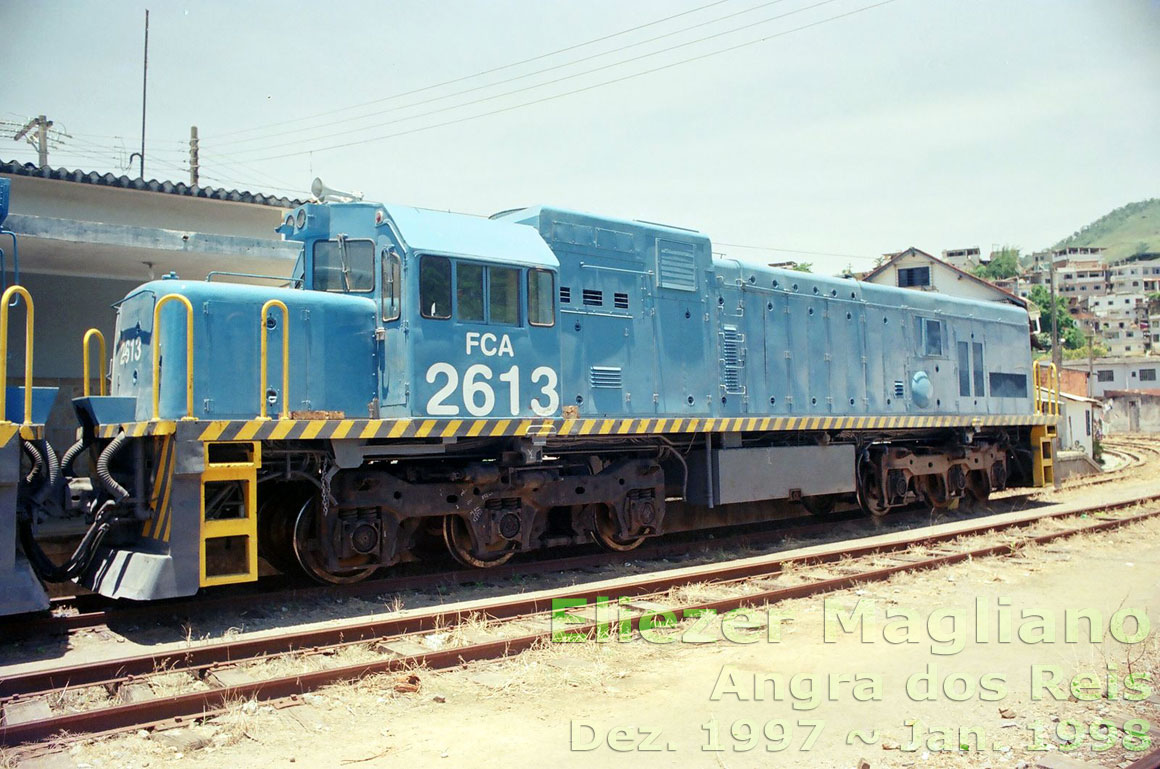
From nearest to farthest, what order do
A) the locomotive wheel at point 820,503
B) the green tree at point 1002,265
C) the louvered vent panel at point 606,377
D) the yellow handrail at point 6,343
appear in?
the yellow handrail at point 6,343, the louvered vent panel at point 606,377, the locomotive wheel at point 820,503, the green tree at point 1002,265

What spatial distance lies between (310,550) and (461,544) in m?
1.59

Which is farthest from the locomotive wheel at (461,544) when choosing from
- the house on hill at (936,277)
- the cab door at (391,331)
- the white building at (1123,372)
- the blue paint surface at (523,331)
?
the white building at (1123,372)

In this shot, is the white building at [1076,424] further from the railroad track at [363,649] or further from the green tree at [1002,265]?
the green tree at [1002,265]

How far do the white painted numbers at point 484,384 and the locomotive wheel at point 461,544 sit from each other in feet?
Answer: 4.31

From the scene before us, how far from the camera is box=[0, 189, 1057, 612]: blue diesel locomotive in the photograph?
7.46 meters

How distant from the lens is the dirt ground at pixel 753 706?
15.5ft

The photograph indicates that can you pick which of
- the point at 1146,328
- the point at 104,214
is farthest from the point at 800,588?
the point at 1146,328

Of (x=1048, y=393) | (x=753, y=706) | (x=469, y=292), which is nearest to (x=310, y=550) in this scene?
(x=469, y=292)

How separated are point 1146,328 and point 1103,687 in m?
109

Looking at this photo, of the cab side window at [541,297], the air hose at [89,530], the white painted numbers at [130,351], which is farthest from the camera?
the cab side window at [541,297]

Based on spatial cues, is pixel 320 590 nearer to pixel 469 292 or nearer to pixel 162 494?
pixel 162 494

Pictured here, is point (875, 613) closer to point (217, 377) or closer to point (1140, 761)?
point (1140, 761)

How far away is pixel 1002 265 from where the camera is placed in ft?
478

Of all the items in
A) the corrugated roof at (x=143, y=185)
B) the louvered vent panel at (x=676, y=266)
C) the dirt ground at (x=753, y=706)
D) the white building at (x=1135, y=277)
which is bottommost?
the dirt ground at (x=753, y=706)
